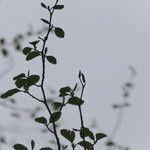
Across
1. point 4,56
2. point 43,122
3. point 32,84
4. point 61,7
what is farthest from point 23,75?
point 4,56

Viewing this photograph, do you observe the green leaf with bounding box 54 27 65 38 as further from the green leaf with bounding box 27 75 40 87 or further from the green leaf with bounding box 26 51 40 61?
the green leaf with bounding box 27 75 40 87

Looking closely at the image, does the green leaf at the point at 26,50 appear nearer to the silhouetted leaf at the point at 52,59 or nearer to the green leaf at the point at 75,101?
the silhouetted leaf at the point at 52,59

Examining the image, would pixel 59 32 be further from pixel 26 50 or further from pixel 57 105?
pixel 57 105

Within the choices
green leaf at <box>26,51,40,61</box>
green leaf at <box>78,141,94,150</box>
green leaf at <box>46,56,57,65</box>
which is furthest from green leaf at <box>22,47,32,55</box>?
green leaf at <box>78,141,94,150</box>

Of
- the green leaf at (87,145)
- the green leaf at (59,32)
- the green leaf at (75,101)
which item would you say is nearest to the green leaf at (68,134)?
the green leaf at (87,145)

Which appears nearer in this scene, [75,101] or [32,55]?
[75,101]

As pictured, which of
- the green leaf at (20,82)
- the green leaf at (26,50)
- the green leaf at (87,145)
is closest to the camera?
the green leaf at (87,145)

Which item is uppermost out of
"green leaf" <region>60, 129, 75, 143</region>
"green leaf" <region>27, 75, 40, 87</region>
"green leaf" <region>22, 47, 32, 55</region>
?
"green leaf" <region>22, 47, 32, 55</region>

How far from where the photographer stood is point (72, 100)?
270 cm

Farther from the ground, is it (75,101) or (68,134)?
(75,101)

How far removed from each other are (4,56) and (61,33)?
5.47m

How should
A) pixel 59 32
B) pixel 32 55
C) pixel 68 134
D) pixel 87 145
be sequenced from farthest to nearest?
pixel 59 32 → pixel 32 55 → pixel 68 134 → pixel 87 145

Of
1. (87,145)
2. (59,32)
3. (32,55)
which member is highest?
(59,32)

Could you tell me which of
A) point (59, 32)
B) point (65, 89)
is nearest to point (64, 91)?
point (65, 89)
